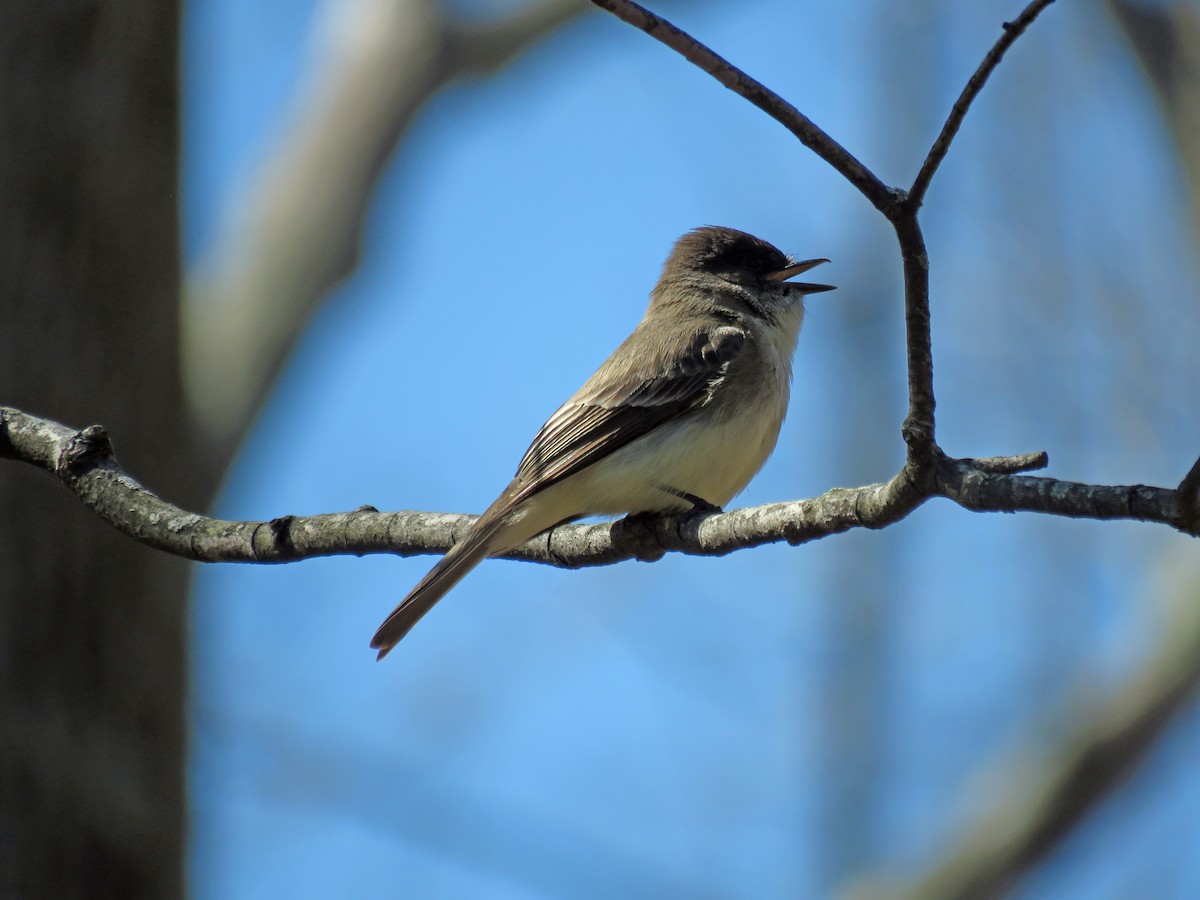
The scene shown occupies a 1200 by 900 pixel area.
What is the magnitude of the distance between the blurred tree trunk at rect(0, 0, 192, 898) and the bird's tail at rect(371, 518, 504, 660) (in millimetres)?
1567

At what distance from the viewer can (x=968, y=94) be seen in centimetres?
240

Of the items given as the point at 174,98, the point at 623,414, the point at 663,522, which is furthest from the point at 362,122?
the point at 663,522

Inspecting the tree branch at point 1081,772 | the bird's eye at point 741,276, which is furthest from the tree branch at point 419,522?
the tree branch at point 1081,772

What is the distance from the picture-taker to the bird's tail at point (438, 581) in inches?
152

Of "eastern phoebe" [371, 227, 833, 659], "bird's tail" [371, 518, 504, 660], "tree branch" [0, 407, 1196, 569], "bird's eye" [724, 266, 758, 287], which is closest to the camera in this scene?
"tree branch" [0, 407, 1196, 569]

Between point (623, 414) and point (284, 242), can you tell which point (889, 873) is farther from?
point (284, 242)

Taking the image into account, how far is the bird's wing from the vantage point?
4.71m

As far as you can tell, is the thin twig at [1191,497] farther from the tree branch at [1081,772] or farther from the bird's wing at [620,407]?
the tree branch at [1081,772]

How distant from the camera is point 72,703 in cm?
489

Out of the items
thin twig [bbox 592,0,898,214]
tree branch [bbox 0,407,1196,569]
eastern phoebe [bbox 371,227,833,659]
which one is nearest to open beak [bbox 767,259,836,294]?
eastern phoebe [bbox 371,227,833,659]

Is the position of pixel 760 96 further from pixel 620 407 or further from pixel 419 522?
pixel 620 407

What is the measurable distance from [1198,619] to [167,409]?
534 centimetres

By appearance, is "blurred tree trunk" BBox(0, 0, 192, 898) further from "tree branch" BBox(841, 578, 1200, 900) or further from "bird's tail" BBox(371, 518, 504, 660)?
"tree branch" BBox(841, 578, 1200, 900)

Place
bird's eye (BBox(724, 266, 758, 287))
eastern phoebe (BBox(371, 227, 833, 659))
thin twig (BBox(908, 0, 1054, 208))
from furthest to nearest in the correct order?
bird's eye (BBox(724, 266, 758, 287)) < eastern phoebe (BBox(371, 227, 833, 659)) < thin twig (BBox(908, 0, 1054, 208))
